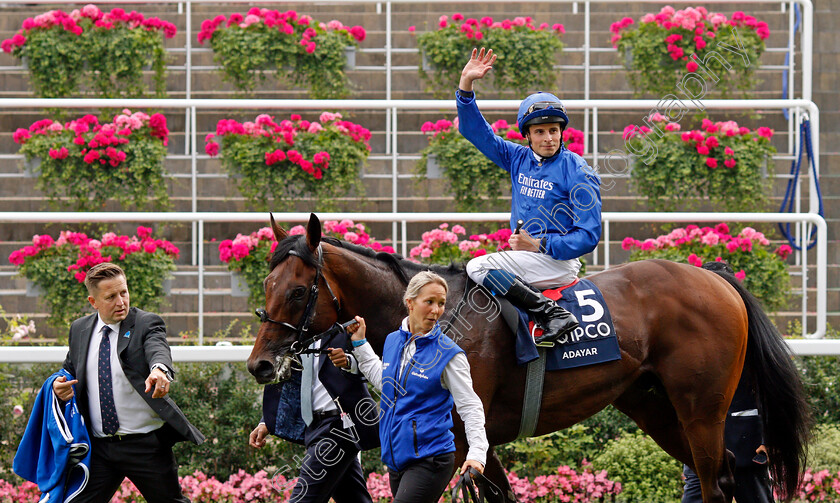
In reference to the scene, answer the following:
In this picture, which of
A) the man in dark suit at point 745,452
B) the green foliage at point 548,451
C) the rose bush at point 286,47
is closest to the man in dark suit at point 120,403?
the green foliage at point 548,451

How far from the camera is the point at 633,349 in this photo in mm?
4375

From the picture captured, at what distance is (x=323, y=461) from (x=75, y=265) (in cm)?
294

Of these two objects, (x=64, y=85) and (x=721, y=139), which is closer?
(x=721, y=139)

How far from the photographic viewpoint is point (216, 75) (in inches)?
380

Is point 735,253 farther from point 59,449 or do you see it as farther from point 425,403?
point 59,449

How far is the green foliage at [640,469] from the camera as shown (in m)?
5.68

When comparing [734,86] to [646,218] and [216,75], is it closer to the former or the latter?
[646,218]

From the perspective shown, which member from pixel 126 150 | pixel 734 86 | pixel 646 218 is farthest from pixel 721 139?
pixel 126 150

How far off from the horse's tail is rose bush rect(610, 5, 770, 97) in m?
4.11

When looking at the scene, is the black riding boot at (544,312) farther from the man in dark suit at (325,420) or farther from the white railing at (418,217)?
the white railing at (418,217)

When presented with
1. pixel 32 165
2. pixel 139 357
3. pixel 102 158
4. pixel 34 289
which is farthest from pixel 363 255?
pixel 32 165

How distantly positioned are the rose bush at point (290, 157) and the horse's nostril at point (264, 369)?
11.5 feet

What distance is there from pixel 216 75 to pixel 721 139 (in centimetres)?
528

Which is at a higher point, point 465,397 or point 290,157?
point 290,157
